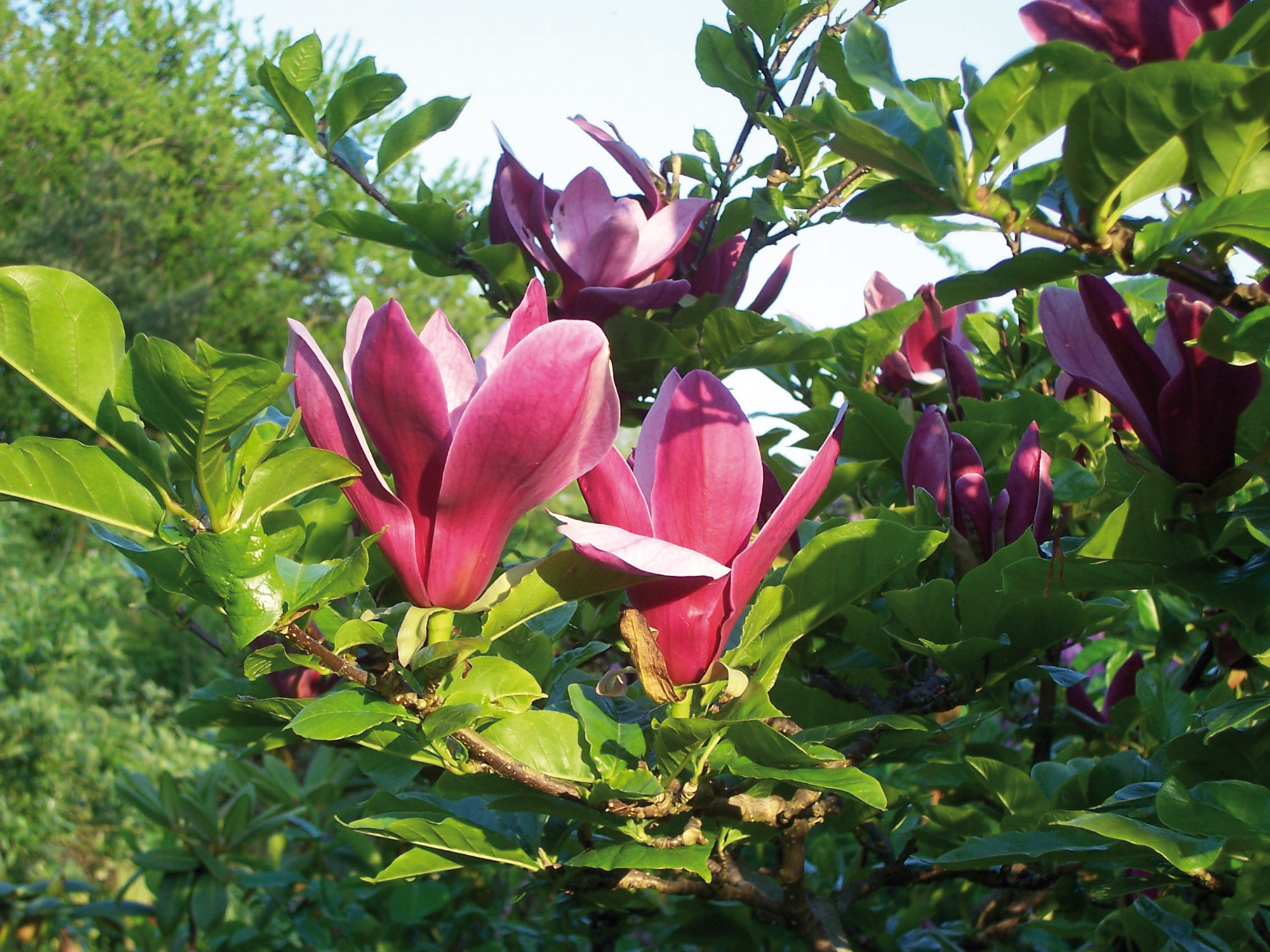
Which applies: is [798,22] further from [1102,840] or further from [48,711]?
[48,711]

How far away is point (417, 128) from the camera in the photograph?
3.16ft

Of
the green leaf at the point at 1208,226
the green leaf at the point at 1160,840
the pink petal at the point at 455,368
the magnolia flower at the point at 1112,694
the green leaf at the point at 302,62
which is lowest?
the magnolia flower at the point at 1112,694

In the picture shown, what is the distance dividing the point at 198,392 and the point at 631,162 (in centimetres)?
63

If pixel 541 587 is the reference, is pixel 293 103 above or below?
above

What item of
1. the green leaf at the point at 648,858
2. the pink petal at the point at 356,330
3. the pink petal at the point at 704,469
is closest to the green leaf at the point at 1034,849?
the green leaf at the point at 648,858

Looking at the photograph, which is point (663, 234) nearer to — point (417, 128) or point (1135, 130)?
point (417, 128)

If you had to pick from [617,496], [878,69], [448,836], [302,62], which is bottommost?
[448,836]

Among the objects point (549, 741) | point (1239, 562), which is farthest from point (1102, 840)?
point (549, 741)

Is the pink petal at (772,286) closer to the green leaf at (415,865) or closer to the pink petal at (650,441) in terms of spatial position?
the pink petal at (650,441)

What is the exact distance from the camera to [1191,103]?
0.47 meters

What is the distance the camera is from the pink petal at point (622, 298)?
923mm

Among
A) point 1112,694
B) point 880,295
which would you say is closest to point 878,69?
point 880,295

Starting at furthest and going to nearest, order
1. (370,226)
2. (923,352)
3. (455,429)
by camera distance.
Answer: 1. (923,352)
2. (370,226)
3. (455,429)

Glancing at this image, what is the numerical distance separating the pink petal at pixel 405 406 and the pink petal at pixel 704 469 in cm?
13
